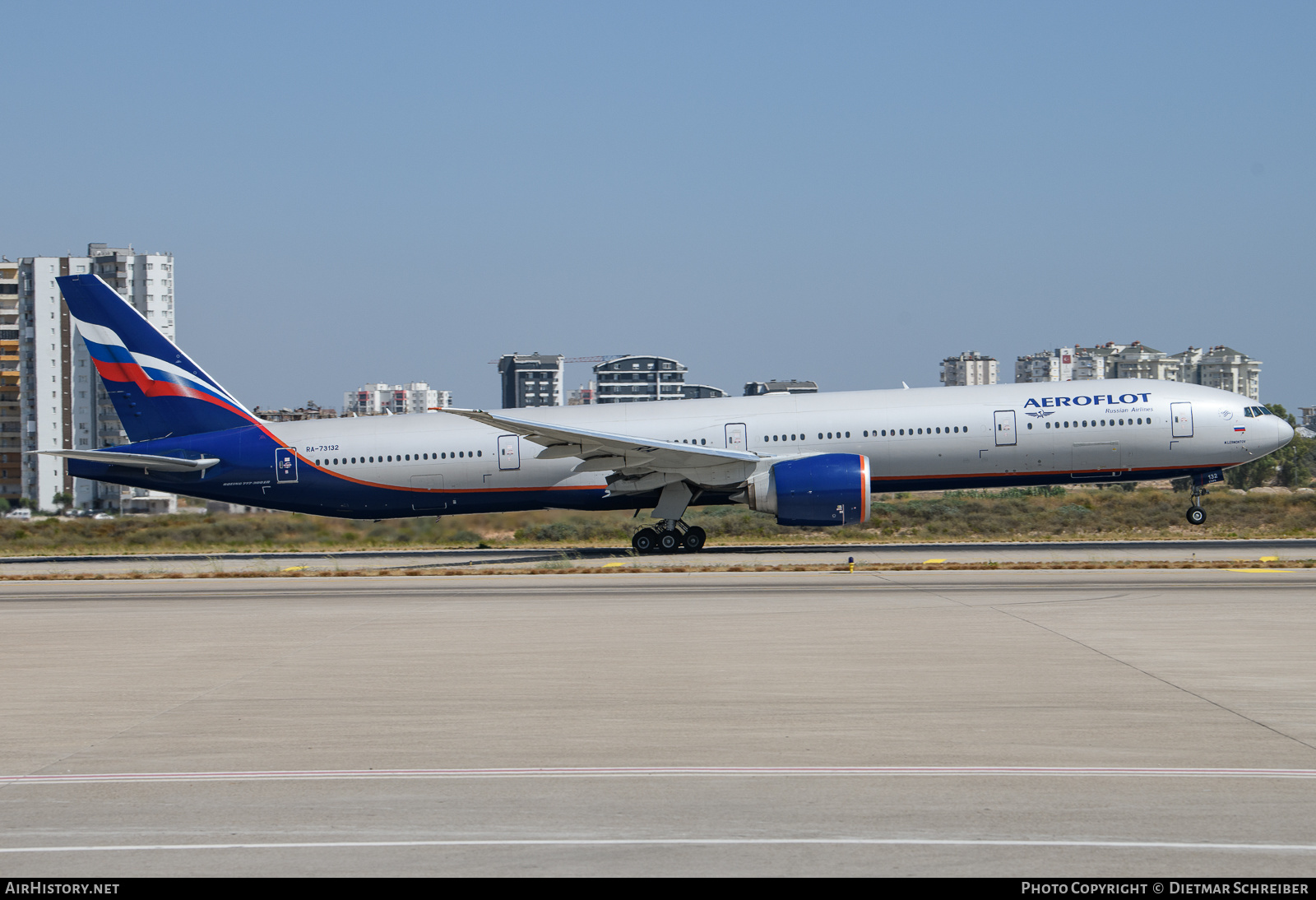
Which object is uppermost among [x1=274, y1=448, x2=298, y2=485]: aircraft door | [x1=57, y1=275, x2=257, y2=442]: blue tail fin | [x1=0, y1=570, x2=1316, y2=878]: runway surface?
Result: [x1=57, y1=275, x2=257, y2=442]: blue tail fin

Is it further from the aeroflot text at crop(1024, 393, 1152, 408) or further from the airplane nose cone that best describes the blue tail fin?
the airplane nose cone

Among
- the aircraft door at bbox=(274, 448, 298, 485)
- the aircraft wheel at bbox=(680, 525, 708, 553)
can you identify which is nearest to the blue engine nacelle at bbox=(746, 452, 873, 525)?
the aircraft wheel at bbox=(680, 525, 708, 553)

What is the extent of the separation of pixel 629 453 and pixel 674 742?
1764cm

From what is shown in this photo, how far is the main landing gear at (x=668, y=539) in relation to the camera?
27328 mm

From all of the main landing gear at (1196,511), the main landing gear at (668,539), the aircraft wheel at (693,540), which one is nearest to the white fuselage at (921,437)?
the main landing gear at (1196,511)

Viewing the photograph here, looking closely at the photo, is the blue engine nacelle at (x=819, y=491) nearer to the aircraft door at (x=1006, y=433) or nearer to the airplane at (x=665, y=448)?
the airplane at (x=665, y=448)

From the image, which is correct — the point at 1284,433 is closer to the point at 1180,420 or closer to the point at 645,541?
the point at 1180,420

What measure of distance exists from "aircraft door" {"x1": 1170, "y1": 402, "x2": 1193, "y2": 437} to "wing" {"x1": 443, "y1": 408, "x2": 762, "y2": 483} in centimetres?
1029

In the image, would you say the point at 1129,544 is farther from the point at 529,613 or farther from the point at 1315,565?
the point at 529,613

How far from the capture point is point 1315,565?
21.9 metres

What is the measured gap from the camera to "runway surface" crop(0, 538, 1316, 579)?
25.2m

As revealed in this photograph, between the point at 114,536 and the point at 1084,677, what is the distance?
122 ft

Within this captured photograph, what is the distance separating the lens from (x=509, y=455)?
2791 centimetres

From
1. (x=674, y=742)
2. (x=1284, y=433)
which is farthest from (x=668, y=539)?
(x=674, y=742)
